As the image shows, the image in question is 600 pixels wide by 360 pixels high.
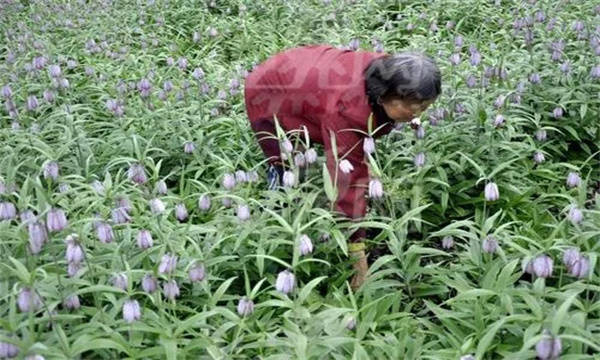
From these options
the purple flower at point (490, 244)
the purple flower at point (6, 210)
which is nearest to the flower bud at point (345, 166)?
the purple flower at point (490, 244)

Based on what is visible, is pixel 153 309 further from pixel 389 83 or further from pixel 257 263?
pixel 389 83

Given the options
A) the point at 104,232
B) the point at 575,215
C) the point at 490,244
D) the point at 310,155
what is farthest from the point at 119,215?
the point at 575,215

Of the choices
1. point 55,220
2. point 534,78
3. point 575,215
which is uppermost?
point 55,220

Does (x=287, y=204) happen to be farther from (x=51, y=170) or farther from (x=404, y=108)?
(x=51, y=170)

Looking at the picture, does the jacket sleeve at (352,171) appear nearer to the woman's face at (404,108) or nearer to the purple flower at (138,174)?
the woman's face at (404,108)

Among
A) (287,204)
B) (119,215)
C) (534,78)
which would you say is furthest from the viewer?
(534,78)

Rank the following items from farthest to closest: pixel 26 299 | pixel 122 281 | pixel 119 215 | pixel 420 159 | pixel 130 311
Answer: pixel 420 159, pixel 119 215, pixel 122 281, pixel 130 311, pixel 26 299

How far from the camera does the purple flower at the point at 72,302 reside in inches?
118

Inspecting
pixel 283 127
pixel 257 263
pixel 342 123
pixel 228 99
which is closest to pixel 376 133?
pixel 342 123

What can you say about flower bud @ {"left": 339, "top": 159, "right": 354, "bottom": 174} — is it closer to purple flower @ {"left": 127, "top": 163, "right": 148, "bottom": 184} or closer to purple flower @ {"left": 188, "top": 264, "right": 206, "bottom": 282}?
purple flower @ {"left": 188, "top": 264, "right": 206, "bottom": 282}

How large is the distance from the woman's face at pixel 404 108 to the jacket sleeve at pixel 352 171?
8.0 inches

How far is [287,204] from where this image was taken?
4.06 meters

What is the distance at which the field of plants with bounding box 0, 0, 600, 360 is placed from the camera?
3.02 meters

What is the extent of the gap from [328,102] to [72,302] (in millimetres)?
1623
